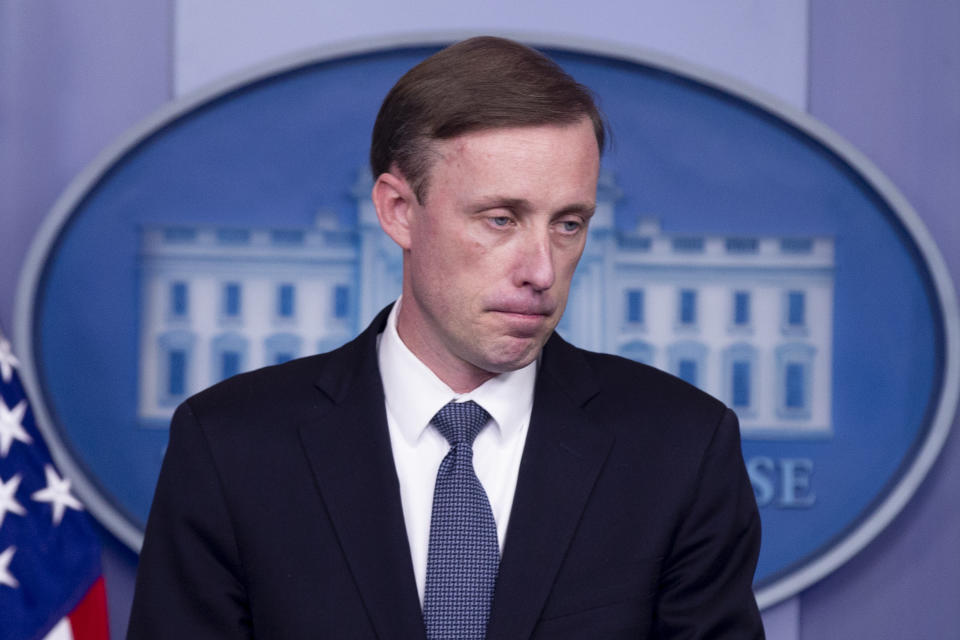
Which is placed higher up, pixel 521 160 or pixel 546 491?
pixel 521 160

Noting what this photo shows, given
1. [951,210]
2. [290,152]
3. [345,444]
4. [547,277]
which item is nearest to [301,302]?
[290,152]

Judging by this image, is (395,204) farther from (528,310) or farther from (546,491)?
(546,491)

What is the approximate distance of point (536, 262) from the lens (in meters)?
1.15

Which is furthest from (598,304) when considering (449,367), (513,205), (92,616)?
(92,616)

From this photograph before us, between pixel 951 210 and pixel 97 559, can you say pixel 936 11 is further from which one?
pixel 97 559

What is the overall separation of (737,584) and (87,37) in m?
1.69

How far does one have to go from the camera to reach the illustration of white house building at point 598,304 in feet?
6.86

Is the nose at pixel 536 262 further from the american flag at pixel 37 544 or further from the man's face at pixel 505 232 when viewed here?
the american flag at pixel 37 544

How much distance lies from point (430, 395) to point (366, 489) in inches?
5.5

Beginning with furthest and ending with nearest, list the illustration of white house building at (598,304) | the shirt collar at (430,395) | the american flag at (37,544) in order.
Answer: the illustration of white house building at (598,304), the american flag at (37,544), the shirt collar at (430,395)

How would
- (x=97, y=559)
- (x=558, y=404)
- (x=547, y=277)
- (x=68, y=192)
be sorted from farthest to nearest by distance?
(x=68, y=192)
(x=97, y=559)
(x=558, y=404)
(x=547, y=277)

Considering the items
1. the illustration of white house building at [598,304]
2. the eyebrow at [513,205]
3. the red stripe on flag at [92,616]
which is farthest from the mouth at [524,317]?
the red stripe on flag at [92,616]

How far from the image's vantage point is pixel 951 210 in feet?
7.02

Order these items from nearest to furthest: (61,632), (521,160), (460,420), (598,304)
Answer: (521,160) → (460,420) → (61,632) → (598,304)
